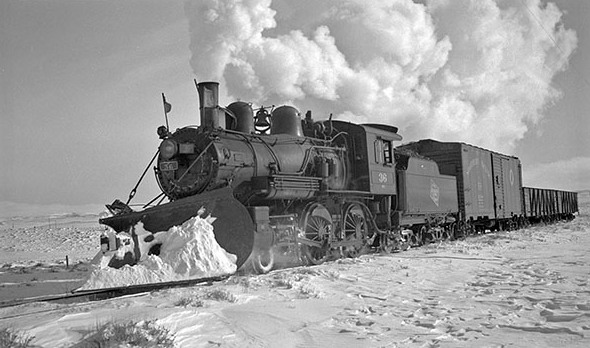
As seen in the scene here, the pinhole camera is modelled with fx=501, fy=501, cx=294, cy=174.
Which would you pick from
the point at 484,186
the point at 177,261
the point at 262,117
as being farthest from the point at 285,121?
the point at 484,186

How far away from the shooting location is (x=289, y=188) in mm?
9961

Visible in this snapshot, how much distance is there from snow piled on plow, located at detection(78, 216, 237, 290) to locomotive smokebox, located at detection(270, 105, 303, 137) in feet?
13.2

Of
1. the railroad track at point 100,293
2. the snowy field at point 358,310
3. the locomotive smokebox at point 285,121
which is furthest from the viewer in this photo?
the locomotive smokebox at point 285,121

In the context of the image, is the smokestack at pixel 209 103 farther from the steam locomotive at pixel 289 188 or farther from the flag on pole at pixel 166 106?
the flag on pole at pixel 166 106

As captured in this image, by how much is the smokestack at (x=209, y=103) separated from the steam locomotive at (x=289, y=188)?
0.02m

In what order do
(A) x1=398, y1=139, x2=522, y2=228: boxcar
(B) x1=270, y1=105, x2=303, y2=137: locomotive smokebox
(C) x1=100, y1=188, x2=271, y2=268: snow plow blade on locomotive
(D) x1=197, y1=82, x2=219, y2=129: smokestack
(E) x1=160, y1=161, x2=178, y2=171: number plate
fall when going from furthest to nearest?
(A) x1=398, y1=139, x2=522, y2=228: boxcar → (B) x1=270, y1=105, x2=303, y2=137: locomotive smokebox → (D) x1=197, y1=82, x2=219, y2=129: smokestack → (E) x1=160, y1=161, x2=178, y2=171: number plate → (C) x1=100, y1=188, x2=271, y2=268: snow plow blade on locomotive

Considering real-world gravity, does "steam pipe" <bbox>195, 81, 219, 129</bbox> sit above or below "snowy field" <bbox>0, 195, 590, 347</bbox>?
above

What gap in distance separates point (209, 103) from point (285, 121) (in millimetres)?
2310

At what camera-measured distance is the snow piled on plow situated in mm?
6891

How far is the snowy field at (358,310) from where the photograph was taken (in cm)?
450

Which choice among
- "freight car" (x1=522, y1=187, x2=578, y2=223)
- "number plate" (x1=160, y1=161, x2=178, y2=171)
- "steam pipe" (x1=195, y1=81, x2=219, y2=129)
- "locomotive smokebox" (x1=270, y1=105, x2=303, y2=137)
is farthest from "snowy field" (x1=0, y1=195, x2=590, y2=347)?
"freight car" (x1=522, y1=187, x2=578, y2=223)

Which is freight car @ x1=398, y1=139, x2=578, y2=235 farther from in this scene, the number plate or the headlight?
the headlight

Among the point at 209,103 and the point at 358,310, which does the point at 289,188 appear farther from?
the point at 358,310

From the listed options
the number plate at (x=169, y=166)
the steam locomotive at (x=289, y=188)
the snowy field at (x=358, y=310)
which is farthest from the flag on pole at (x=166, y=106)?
the snowy field at (x=358, y=310)
